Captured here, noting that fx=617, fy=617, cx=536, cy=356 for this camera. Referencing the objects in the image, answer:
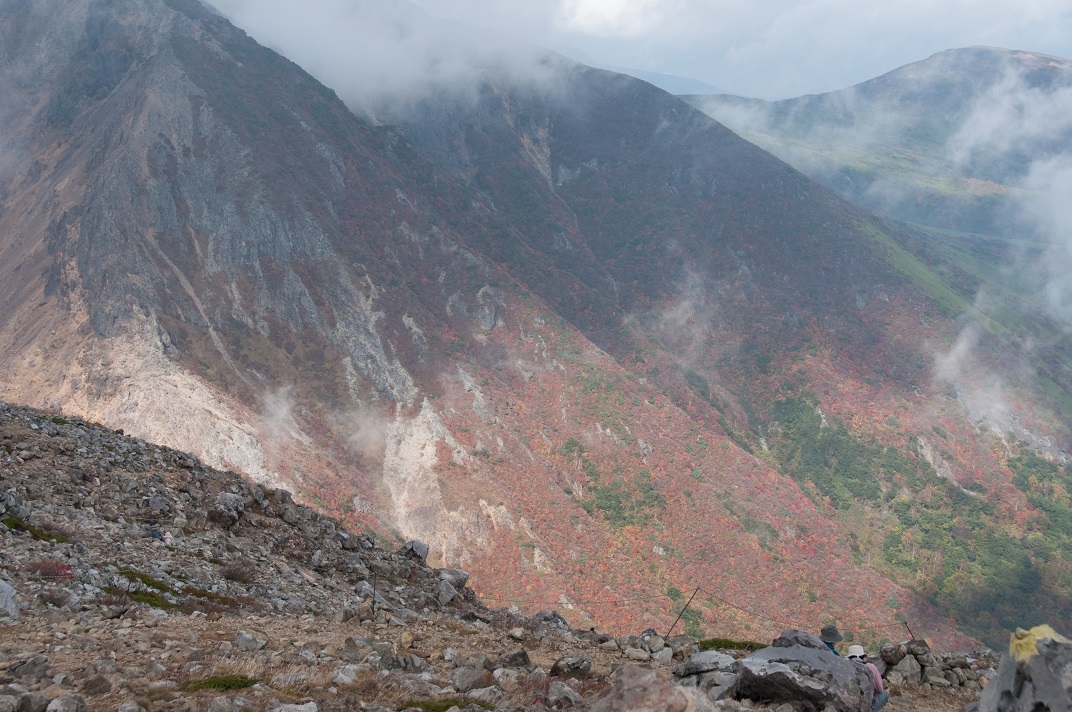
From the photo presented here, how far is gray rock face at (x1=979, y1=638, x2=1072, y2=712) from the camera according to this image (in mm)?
6504

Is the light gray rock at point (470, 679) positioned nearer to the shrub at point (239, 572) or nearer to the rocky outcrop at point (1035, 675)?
the rocky outcrop at point (1035, 675)

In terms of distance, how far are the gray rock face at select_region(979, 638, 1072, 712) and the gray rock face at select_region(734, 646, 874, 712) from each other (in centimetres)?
307

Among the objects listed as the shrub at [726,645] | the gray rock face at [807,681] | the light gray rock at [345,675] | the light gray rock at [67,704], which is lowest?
the light gray rock at [67,704]

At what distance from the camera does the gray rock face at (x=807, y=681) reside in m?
10.1

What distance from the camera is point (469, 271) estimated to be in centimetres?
8756

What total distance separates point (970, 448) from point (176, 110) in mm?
113235

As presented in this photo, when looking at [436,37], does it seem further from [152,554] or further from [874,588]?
[152,554]

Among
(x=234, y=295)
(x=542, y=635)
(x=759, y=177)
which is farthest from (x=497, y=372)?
(x=759, y=177)

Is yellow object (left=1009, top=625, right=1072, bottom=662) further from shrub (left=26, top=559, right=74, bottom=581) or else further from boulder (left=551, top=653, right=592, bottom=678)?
shrub (left=26, top=559, right=74, bottom=581)

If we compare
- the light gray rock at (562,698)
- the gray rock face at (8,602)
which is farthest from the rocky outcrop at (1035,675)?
the gray rock face at (8,602)

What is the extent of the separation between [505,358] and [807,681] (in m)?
69.8

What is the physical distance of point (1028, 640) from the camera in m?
7.02

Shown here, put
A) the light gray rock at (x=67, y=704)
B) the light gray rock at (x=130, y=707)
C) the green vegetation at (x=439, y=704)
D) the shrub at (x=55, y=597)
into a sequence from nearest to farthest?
Answer: the light gray rock at (x=67, y=704), the light gray rock at (x=130, y=707), the green vegetation at (x=439, y=704), the shrub at (x=55, y=597)

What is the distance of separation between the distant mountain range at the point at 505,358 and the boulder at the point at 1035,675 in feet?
144
